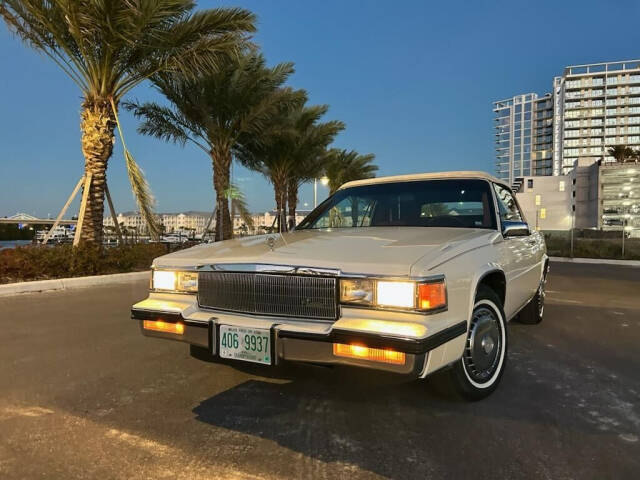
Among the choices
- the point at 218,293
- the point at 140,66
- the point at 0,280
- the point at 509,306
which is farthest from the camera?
the point at 140,66

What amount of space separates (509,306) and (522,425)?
1.24m

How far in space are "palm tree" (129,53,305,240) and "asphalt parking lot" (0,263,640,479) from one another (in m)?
11.4

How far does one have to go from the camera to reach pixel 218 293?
2.75 m

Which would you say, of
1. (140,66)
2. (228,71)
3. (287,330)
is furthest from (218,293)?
(228,71)

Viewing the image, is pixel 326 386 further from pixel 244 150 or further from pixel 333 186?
pixel 333 186

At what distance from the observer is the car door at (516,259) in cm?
347

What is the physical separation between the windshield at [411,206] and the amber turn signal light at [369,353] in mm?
1651

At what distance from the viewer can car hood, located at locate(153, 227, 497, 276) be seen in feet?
7.63

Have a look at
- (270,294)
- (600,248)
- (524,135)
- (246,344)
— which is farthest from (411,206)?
(524,135)

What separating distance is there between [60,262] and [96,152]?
2873 millimetres

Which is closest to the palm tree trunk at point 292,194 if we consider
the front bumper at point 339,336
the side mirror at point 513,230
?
the side mirror at point 513,230

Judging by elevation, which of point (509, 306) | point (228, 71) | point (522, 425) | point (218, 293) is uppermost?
point (228, 71)

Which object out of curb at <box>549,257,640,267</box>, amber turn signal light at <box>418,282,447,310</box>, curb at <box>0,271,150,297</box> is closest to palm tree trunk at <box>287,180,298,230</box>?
curb at <box>549,257,640,267</box>

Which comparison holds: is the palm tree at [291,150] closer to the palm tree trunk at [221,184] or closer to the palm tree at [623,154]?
the palm tree trunk at [221,184]
